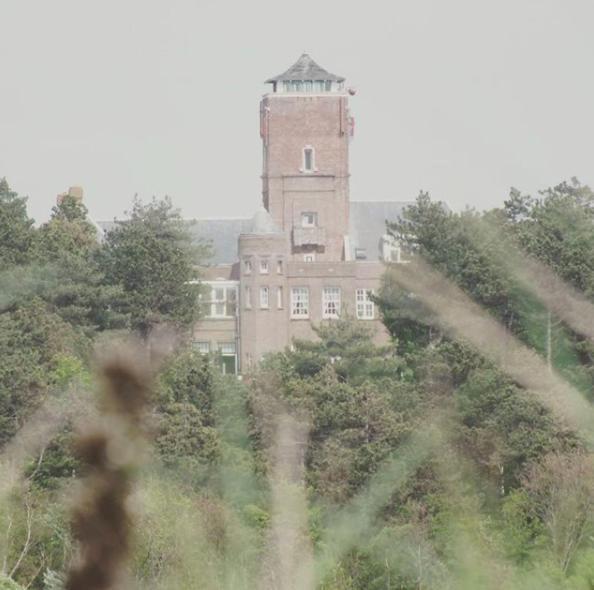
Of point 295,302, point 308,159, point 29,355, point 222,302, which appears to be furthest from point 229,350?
point 29,355

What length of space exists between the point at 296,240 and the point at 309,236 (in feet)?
1.44

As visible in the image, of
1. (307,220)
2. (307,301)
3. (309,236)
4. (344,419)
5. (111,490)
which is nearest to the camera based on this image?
(111,490)

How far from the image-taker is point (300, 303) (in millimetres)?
59156

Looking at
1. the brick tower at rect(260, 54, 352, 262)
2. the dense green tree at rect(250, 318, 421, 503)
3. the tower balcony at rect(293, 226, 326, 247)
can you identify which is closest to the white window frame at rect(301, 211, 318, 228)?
the brick tower at rect(260, 54, 352, 262)

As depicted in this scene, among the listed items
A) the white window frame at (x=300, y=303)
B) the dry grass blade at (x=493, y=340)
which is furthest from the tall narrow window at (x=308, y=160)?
the dry grass blade at (x=493, y=340)

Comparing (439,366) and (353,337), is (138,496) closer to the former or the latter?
(439,366)

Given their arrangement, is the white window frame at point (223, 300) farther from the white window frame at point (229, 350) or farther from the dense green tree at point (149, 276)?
the dense green tree at point (149, 276)

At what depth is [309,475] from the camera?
3819 centimetres

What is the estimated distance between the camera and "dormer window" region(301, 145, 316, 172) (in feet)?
208

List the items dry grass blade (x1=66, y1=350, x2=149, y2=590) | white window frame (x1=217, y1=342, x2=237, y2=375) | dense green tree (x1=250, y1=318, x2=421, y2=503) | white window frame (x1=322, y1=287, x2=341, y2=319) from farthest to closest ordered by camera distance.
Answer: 1. white window frame (x1=322, y1=287, x2=341, y2=319)
2. white window frame (x1=217, y1=342, x2=237, y2=375)
3. dense green tree (x1=250, y1=318, x2=421, y2=503)
4. dry grass blade (x1=66, y1=350, x2=149, y2=590)

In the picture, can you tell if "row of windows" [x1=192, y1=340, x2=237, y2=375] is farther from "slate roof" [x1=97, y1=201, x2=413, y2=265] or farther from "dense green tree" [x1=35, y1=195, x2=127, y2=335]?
"dense green tree" [x1=35, y1=195, x2=127, y2=335]

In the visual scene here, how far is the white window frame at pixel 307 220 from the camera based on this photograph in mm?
63469

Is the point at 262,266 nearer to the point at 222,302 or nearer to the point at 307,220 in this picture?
the point at 222,302

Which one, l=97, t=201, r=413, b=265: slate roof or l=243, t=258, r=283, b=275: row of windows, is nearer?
l=243, t=258, r=283, b=275: row of windows
